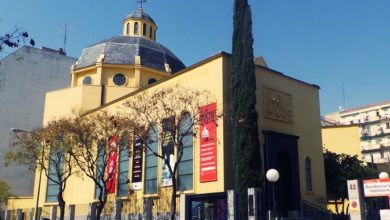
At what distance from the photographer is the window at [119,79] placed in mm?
37750

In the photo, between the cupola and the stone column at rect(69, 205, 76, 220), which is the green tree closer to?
the stone column at rect(69, 205, 76, 220)

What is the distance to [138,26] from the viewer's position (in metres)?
45.9

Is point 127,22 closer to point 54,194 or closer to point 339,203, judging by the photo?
point 54,194

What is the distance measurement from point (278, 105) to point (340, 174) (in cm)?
856

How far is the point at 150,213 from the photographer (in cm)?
2539

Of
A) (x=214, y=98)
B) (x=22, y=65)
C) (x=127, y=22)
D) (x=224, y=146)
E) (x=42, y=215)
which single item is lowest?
(x=42, y=215)

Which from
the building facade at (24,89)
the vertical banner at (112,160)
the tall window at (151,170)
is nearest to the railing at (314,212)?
the tall window at (151,170)

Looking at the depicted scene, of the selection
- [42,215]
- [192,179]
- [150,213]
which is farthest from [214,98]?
[42,215]

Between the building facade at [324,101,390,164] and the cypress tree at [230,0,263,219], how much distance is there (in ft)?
149

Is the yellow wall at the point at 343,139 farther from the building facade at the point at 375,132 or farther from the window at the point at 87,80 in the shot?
the building facade at the point at 375,132

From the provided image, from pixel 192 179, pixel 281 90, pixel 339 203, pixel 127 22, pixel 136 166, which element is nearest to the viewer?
pixel 192 179

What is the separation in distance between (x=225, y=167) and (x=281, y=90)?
22.3ft

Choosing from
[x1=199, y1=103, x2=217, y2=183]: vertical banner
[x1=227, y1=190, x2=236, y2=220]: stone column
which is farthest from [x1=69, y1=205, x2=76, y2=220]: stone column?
[x1=227, y1=190, x2=236, y2=220]: stone column

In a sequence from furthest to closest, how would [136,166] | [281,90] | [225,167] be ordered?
[136,166] → [281,90] → [225,167]
